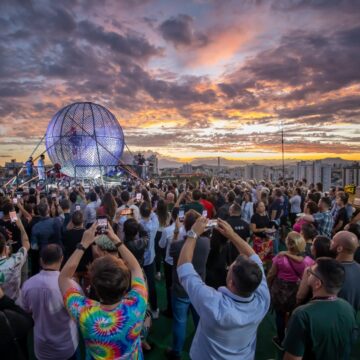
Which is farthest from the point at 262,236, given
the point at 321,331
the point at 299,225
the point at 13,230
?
the point at 13,230

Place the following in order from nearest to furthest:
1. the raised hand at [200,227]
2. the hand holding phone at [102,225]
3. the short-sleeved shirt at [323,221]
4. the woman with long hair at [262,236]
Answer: the raised hand at [200,227] → the hand holding phone at [102,225] → the short-sleeved shirt at [323,221] → the woman with long hair at [262,236]

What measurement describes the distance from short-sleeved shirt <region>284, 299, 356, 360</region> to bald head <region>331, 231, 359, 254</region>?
1.22m

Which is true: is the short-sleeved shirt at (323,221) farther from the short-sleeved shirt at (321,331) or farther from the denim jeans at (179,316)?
the short-sleeved shirt at (321,331)

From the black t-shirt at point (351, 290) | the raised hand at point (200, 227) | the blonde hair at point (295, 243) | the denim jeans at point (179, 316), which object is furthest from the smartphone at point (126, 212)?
the black t-shirt at point (351, 290)

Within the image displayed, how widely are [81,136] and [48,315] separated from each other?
1752cm

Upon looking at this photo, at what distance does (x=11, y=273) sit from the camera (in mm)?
3240

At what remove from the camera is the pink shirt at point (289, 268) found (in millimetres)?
3703

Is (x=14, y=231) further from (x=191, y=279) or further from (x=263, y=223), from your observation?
(x=263, y=223)

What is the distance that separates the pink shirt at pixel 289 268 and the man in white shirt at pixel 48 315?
249cm

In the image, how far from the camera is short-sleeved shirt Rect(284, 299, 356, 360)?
2150 mm

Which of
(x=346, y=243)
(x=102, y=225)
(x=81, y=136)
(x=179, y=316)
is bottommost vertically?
(x=179, y=316)

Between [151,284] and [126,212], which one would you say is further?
[126,212]

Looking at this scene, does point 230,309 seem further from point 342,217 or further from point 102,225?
point 342,217

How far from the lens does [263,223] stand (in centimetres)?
634
